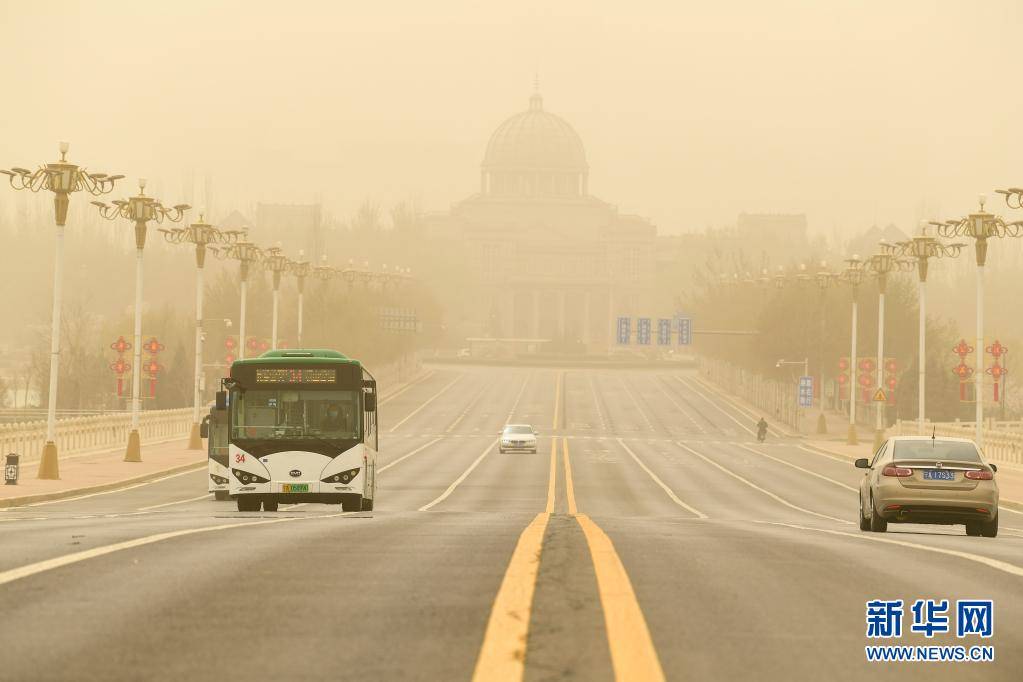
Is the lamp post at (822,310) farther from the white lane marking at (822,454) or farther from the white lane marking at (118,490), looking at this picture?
the white lane marking at (118,490)

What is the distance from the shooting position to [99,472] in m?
46.1

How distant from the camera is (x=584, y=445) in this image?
79.2 metres

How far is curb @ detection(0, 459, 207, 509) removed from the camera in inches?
1294

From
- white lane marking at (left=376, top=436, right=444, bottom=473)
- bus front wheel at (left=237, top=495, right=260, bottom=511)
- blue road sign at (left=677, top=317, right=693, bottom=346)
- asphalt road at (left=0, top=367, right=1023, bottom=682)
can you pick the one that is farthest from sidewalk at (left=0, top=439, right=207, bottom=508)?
blue road sign at (left=677, top=317, right=693, bottom=346)

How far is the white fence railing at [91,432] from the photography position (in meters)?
45.6

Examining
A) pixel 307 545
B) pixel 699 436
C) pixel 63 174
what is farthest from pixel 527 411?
pixel 307 545

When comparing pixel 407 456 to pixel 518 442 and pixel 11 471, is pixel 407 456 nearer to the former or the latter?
pixel 518 442

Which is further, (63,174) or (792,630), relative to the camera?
(63,174)

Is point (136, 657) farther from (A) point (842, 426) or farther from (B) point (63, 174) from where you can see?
(A) point (842, 426)

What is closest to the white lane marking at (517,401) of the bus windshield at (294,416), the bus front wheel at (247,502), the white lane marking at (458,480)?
the white lane marking at (458,480)

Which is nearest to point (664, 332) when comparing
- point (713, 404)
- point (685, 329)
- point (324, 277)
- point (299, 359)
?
point (685, 329)

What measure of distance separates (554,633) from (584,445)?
73590mm

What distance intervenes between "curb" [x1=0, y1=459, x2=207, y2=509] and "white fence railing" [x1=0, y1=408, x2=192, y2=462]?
3.73 metres

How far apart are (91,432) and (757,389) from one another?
77294mm
